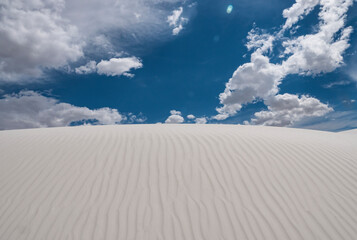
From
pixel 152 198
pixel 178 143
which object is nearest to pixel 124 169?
pixel 152 198

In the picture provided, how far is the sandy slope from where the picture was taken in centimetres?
380

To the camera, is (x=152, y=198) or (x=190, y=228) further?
(x=152, y=198)

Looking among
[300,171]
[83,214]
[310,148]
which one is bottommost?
[83,214]

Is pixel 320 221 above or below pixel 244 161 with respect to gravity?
below

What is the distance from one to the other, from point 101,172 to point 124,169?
1.68ft

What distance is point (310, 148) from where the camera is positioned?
6746mm

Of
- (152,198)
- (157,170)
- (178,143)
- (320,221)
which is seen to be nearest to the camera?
(320,221)

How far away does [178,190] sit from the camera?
452 centimetres

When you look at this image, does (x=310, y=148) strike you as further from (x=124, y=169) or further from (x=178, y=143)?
(x=124, y=169)

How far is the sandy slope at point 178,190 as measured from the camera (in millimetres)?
3803

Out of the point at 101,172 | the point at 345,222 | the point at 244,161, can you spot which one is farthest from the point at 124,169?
the point at 345,222

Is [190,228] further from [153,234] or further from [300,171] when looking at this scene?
Answer: [300,171]

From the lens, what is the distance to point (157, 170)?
5.18 meters

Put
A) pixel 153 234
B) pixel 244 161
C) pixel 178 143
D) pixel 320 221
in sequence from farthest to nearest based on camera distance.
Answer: pixel 178 143
pixel 244 161
pixel 320 221
pixel 153 234
